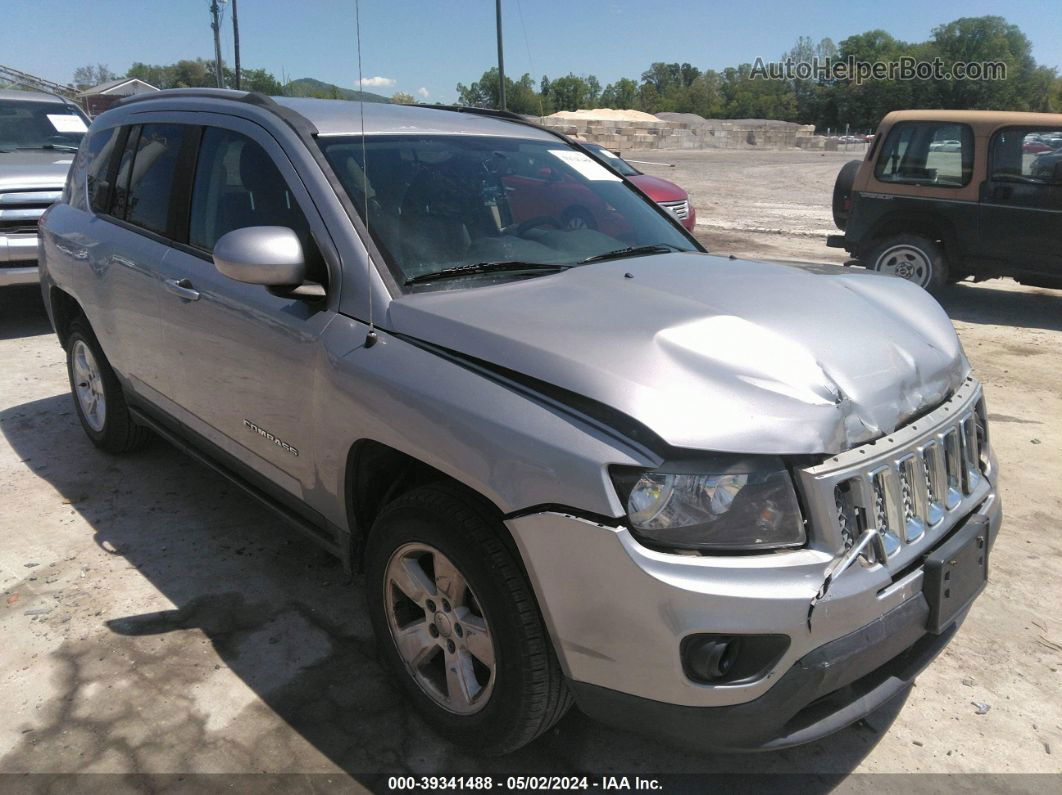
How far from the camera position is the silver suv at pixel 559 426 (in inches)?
76.8

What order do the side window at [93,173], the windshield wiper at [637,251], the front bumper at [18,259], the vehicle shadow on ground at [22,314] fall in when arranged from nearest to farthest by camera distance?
the windshield wiper at [637,251] < the side window at [93,173] < the front bumper at [18,259] < the vehicle shadow on ground at [22,314]

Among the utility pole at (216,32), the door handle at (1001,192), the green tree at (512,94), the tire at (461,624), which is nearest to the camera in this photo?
the tire at (461,624)

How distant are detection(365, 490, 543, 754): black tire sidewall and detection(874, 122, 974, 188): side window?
27.3 feet

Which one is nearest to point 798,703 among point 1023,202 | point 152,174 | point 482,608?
point 482,608

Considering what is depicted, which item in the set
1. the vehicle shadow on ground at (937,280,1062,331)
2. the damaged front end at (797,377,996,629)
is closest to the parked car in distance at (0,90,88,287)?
the damaged front end at (797,377,996,629)

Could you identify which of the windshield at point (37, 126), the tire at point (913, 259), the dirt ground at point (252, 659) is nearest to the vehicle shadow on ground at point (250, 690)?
the dirt ground at point (252, 659)

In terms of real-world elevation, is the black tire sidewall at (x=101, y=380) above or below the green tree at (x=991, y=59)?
below

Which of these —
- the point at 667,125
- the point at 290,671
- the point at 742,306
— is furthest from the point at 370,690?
the point at 667,125

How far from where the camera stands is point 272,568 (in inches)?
144

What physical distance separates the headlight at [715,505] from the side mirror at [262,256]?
4.29 ft

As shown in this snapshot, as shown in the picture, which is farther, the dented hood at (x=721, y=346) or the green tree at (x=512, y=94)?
the green tree at (x=512, y=94)

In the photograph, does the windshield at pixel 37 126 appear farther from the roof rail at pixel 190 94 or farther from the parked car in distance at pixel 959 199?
the parked car in distance at pixel 959 199

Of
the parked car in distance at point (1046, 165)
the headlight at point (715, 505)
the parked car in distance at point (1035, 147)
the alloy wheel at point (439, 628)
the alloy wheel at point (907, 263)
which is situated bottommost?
the alloy wheel at point (439, 628)

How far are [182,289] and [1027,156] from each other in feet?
27.4
